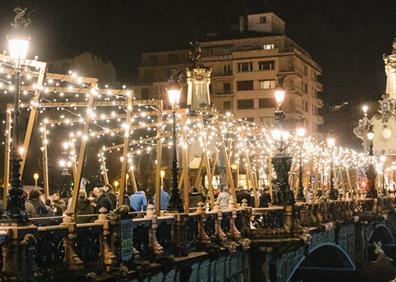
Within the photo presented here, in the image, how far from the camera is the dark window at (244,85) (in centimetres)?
9775

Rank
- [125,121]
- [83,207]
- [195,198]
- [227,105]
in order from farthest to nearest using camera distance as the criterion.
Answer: [227,105] < [195,198] < [125,121] < [83,207]

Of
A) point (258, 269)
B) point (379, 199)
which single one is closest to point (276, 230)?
point (258, 269)

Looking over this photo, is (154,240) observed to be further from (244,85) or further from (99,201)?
(244,85)

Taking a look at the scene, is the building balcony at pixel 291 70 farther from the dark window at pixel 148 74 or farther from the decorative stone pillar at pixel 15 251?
the decorative stone pillar at pixel 15 251

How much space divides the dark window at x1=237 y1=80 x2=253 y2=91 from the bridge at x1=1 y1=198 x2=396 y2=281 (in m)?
60.6

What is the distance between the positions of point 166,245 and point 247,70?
7953cm

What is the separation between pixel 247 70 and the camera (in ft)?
321

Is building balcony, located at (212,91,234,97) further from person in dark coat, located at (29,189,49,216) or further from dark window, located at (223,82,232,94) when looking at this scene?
person in dark coat, located at (29,189,49,216)

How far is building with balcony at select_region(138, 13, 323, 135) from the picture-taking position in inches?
3824

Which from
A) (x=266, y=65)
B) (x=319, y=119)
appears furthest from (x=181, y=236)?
(x=319, y=119)

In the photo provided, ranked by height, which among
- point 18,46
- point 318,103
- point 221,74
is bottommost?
point 18,46

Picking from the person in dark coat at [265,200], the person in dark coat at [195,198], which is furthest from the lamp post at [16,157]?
the person in dark coat at [265,200]

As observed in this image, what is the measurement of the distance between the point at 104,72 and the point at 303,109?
27.3 meters

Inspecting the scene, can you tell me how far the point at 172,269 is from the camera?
739 inches
